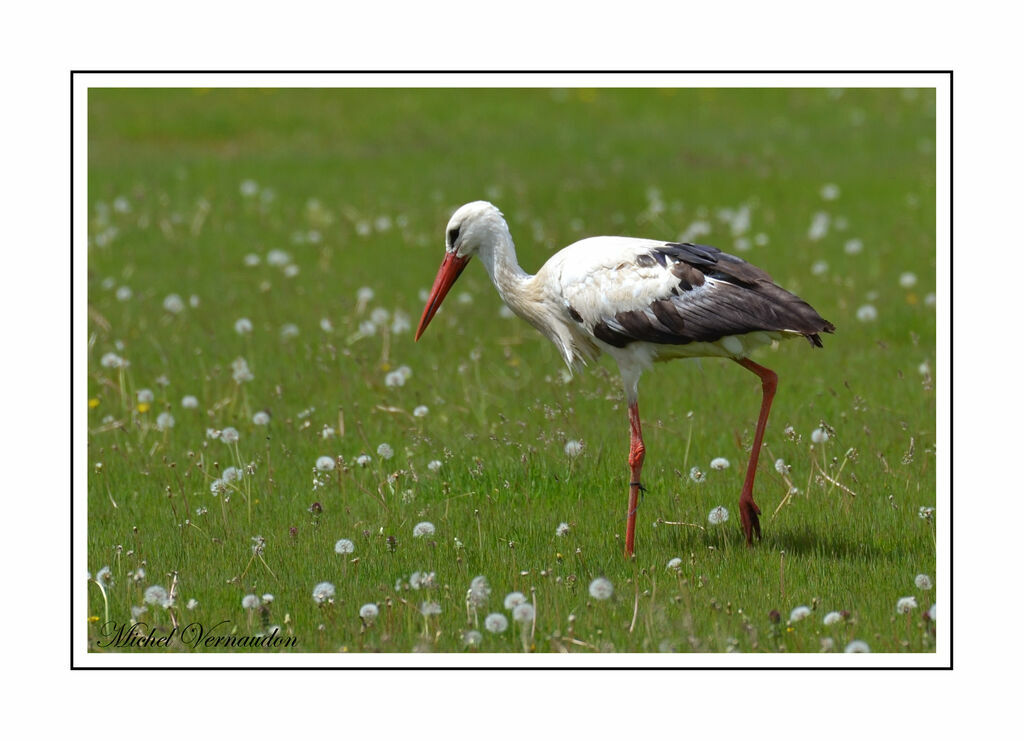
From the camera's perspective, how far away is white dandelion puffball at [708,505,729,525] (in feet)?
21.4

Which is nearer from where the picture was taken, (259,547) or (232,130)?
(259,547)

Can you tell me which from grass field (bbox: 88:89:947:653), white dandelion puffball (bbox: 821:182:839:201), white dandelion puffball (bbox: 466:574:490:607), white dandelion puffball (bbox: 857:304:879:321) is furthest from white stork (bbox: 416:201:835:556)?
white dandelion puffball (bbox: 821:182:839:201)

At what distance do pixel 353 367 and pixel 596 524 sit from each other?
3429mm

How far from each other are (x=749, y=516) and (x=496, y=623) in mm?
1706

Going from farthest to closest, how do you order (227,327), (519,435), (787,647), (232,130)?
(232,130) < (227,327) < (519,435) < (787,647)

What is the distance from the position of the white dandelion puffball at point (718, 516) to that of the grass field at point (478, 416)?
0.10 m

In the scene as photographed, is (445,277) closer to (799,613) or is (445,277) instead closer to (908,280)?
(799,613)

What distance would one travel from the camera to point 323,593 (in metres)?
5.73

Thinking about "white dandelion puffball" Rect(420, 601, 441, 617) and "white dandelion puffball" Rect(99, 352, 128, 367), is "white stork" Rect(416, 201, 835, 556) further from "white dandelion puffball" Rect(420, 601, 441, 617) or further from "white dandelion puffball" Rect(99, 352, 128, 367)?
"white dandelion puffball" Rect(99, 352, 128, 367)

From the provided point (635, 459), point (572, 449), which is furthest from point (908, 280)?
point (635, 459)

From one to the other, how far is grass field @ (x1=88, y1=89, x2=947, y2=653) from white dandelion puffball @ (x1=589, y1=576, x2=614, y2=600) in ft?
0.25

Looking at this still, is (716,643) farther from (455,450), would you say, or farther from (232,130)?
(232,130)

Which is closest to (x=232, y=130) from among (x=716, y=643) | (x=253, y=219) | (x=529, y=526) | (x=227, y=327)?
(x=253, y=219)

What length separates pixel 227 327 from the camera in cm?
1077
